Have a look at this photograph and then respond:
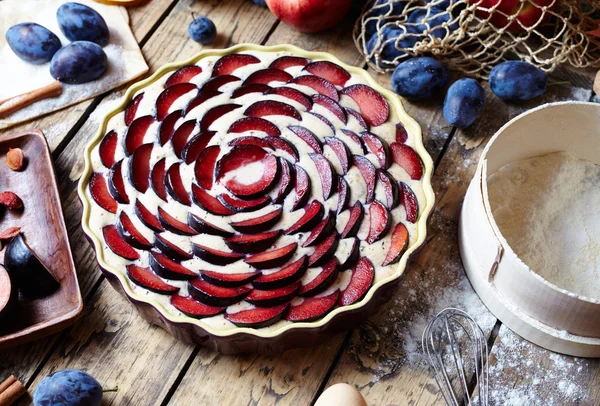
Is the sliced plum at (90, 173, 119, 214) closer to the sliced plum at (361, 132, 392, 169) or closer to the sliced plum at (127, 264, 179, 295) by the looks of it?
the sliced plum at (127, 264, 179, 295)

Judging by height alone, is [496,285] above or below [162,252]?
below

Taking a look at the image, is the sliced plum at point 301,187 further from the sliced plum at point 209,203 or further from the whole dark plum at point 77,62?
the whole dark plum at point 77,62

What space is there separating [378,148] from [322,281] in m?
0.37

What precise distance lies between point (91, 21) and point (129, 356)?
0.95m

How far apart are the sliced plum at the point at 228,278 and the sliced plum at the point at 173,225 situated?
0.11 m

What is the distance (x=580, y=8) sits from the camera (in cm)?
194

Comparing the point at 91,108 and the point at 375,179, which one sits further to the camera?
the point at 91,108

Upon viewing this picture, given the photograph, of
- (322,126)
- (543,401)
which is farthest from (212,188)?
(543,401)

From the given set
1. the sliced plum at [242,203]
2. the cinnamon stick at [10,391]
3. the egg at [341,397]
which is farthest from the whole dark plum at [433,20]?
the cinnamon stick at [10,391]

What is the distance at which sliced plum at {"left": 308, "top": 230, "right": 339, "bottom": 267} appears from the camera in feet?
4.91

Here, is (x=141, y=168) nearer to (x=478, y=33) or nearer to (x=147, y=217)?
(x=147, y=217)

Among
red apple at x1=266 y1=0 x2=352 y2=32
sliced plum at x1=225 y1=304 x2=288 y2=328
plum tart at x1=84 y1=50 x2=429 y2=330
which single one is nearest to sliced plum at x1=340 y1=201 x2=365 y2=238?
plum tart at x1=84 y1=50 x2=429 y2=330

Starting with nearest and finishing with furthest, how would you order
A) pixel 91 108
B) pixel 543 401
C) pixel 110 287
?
1. pixel 543 401
2. pixel 110 287
3. pixel 91 108

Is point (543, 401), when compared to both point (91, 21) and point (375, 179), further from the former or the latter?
point (91, 21)
